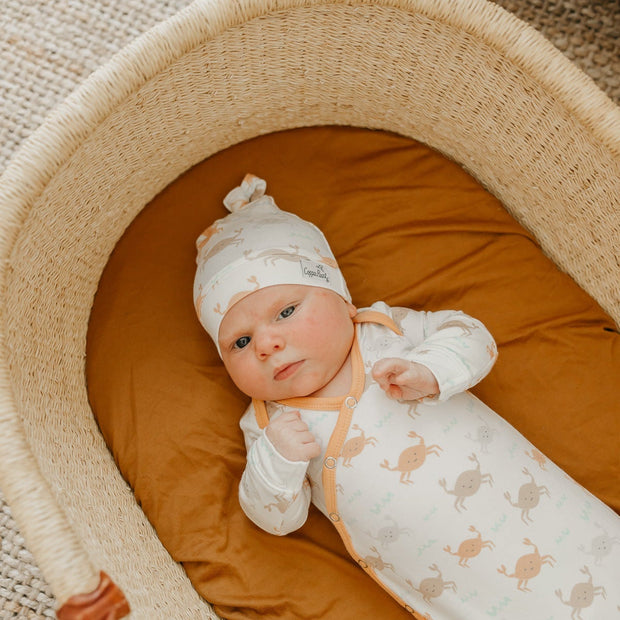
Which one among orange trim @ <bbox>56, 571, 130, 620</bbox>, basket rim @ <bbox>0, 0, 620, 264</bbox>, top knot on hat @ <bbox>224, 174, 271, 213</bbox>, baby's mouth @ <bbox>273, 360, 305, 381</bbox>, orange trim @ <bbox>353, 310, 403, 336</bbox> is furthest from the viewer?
top knot on hat @ <bbox>224, 174, 271, 213</bbox>

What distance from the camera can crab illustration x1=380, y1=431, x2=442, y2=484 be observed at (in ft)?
3.27

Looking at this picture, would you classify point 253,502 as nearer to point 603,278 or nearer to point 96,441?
point 96,441

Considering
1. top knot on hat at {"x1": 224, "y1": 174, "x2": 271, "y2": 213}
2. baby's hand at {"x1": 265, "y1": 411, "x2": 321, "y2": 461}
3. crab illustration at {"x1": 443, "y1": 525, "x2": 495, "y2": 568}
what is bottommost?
crab illustration at {"x1": 443, "y1": 525, "x2": 495, "y2": 568}

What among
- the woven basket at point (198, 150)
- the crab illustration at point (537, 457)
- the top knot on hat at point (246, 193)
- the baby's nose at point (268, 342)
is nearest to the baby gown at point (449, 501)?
the crab illustration at point (537, 457)

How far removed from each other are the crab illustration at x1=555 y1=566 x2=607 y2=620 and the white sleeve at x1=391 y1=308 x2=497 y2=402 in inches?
12.6

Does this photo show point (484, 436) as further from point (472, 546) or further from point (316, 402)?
point (316, 402)

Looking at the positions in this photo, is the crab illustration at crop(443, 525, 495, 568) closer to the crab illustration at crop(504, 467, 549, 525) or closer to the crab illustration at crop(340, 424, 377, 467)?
the crab illustration at crop(504, 467, 549, 525)

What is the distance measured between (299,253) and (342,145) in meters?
0.33

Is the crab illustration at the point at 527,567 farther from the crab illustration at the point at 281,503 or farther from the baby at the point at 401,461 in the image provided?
the crab illustration at the point at 281,503

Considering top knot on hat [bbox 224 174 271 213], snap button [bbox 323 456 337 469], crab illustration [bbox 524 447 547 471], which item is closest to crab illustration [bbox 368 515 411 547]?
snap button [bbox 323 456 337 469]

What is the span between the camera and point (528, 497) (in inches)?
39.4

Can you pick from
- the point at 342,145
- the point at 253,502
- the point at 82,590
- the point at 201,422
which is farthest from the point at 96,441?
the point at 342,145

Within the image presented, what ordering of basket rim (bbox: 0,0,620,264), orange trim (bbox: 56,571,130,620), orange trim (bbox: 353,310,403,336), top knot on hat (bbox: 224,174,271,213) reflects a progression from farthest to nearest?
top knot on hat (bbox: 224,174,271,213) < orange trim (bbox: 353,310,403,336) < basket rim (bbox: 0,0,620,264) < orange trim (bbox: 56,571,130,620)

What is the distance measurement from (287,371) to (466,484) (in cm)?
31
